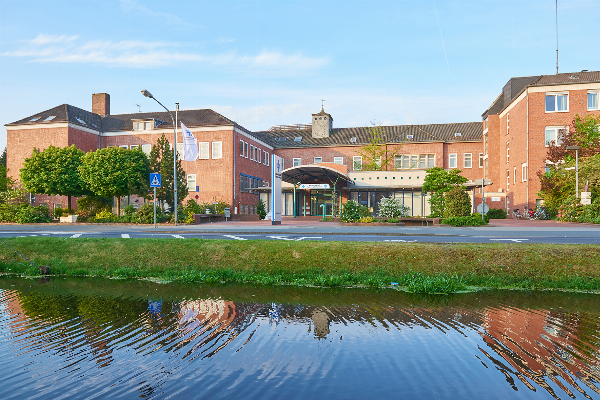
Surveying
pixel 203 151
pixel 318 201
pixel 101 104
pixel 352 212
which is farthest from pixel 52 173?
pixel 318 201

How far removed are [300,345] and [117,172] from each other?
99.3 feet

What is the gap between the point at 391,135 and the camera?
196 feet

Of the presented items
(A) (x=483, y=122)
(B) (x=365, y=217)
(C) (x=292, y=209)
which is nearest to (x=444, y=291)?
(B) (x=365, y=217)

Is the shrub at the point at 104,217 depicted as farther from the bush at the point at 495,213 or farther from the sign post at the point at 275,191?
the bush at the point at 495,213

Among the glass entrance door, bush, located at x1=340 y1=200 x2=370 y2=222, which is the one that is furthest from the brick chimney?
bush, located at x1=340 y1=200 x2=370 y2=222

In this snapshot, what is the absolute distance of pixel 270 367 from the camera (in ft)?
15.8

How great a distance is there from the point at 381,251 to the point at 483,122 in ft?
172

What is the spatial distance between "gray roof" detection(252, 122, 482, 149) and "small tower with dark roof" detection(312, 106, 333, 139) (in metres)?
0.74

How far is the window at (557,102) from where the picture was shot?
132 feet

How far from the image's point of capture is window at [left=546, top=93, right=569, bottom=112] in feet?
132

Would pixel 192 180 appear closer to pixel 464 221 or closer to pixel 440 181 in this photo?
pixel 440 181

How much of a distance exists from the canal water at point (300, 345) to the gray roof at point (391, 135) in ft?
167

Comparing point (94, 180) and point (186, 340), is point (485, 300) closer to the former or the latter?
point (186, 340)

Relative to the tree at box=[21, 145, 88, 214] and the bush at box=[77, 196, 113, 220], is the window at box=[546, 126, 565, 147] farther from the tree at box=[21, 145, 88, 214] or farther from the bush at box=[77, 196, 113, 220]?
the tree at box=[21, 145, 88, 214]
